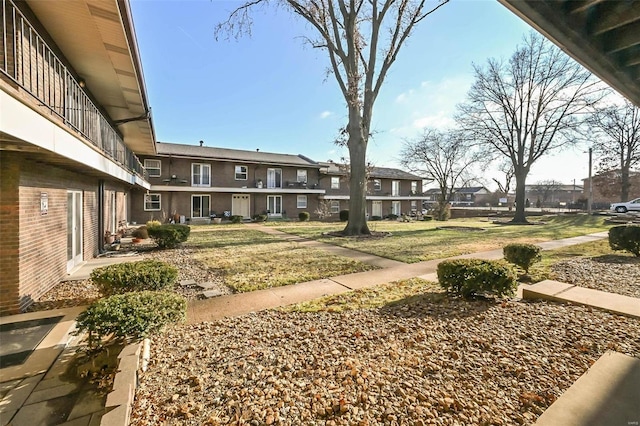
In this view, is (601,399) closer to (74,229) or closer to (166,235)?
(74,229)

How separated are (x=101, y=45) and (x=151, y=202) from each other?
18.5 m

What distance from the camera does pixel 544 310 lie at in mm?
4551

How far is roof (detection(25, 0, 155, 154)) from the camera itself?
522 cm

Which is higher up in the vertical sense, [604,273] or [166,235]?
[166,235]

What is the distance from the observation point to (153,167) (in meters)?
22.8

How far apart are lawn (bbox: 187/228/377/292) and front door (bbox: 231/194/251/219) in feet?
47.1

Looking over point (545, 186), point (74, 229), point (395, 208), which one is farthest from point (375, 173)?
point (545, 186)

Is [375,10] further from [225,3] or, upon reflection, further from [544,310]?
[544,310]

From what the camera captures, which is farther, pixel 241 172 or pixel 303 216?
pixel 303 216

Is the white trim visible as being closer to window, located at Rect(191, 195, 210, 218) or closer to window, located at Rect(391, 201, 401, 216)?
window, located at Rect(191, 195, 210, 218)

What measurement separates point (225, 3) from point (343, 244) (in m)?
13.6

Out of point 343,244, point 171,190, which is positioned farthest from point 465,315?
point 171,190

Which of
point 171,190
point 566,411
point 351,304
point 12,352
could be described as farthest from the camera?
point 171,190

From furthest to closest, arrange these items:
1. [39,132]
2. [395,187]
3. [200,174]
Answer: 1. [395,187]
2. [200,174]
3. [39,132]
